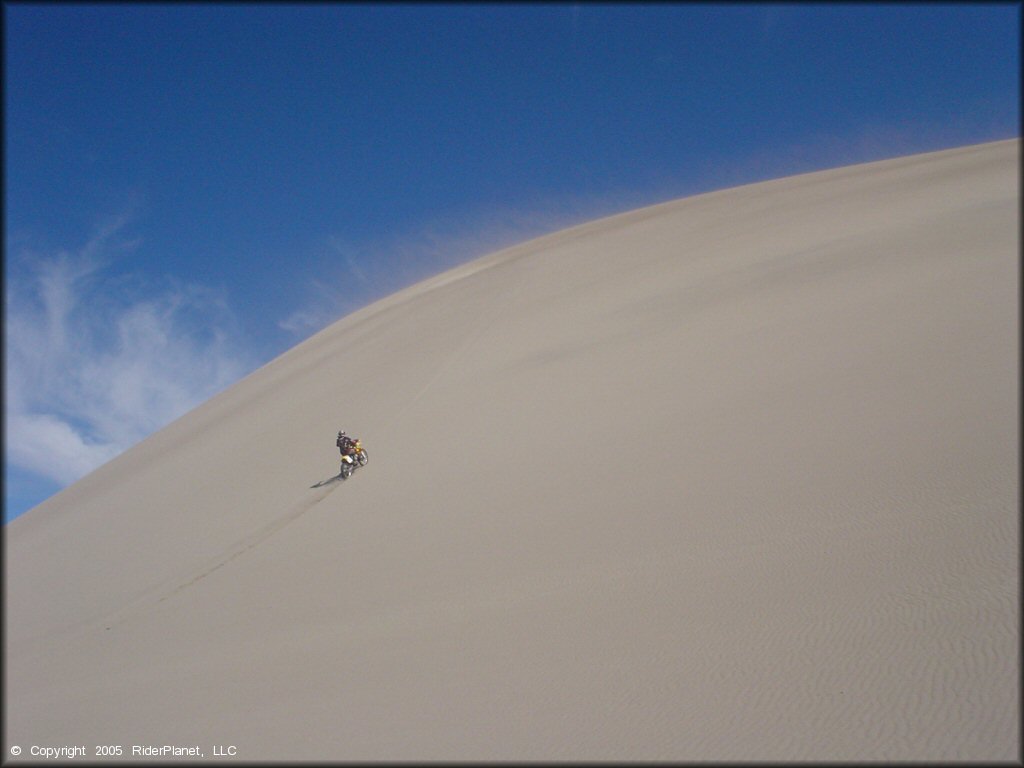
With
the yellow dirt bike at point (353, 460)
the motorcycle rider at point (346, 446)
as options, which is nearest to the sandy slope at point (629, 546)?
the yellow dirt bike at point (353, 460)

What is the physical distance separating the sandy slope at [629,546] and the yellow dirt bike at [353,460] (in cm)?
31

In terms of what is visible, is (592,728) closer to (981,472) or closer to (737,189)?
(981,472)

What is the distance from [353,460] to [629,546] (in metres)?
6.82

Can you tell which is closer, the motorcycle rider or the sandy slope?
the sandy slope

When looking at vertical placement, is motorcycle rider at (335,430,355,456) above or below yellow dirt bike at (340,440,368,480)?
above

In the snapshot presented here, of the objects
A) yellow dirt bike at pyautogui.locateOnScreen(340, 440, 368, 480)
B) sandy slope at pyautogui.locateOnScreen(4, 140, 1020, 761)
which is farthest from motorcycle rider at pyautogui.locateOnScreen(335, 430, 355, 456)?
sandy slope at pyautogui.locateOnScreen(4, 140, 1020, 761)

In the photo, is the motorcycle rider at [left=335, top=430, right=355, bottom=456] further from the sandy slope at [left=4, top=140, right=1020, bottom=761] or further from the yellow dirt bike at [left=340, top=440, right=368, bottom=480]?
the sandy slope at [left=4, top=140, right=1020, bottom=761]

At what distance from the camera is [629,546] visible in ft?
22.0

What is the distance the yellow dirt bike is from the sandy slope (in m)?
0.31

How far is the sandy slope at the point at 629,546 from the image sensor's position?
4273 millimetres

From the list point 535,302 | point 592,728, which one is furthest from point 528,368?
point 592,728

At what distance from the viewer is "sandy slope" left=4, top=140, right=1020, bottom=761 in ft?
14.0

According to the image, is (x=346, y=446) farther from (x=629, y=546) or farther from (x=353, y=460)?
(x=629, y=546)

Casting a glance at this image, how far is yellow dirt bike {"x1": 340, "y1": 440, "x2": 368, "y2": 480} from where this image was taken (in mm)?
11984
